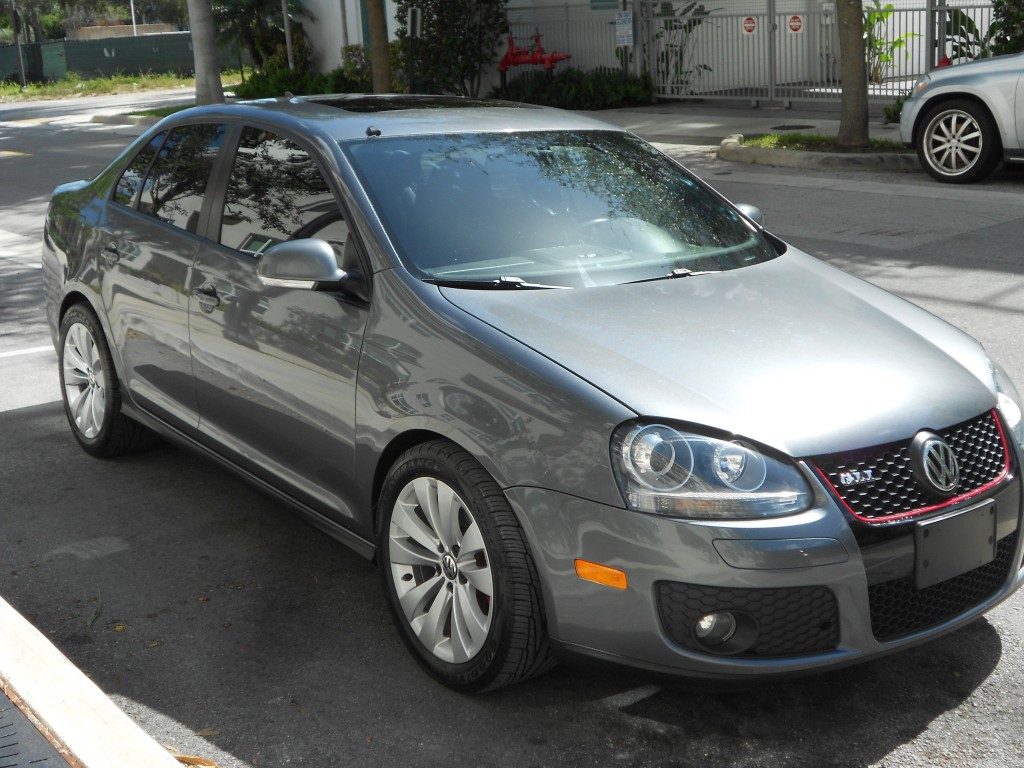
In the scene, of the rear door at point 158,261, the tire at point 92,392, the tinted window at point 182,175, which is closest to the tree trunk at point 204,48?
the tire at point 92,392

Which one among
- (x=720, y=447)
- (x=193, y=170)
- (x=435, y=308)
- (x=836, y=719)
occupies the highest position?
(x=193, y=170)

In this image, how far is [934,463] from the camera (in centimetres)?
319

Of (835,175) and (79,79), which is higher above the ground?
(79,79)

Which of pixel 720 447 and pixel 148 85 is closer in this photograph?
pixel 720 447

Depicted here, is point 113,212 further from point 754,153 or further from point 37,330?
point 754,153

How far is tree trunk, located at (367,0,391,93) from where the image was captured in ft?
66.0

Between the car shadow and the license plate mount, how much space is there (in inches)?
17.1

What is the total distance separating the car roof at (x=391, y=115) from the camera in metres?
4.43

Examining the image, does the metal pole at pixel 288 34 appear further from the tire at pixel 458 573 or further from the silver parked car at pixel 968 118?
the tire at pixel 458 573

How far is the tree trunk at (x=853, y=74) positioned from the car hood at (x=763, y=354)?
11.0 m

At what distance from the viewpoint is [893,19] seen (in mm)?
20516

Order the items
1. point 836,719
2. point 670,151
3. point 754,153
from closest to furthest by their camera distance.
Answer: point 836,719 < point 754,153 < point 670,151

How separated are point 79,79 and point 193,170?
48.5 metres

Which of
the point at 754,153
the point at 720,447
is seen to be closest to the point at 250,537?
the point at 720,447
